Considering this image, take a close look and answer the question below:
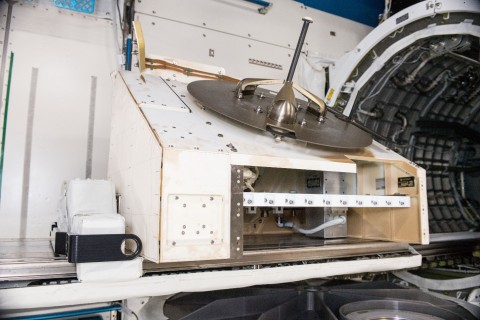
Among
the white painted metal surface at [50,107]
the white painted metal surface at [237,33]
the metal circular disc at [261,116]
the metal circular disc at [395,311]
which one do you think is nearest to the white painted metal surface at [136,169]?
the metal circular disc at [261,116]

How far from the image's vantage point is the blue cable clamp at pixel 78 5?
2569mm

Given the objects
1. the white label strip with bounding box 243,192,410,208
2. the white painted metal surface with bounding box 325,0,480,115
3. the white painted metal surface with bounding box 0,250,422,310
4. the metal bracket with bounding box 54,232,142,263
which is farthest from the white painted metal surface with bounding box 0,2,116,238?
the white painted metal surface with bounding box 325,0,480,115

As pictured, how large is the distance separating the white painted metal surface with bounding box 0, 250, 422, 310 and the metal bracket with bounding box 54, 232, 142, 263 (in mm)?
147

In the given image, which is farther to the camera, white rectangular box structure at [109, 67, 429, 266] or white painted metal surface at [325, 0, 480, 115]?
white painted metal surface at [325, 0, 480, 115]

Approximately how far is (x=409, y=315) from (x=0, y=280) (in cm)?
162

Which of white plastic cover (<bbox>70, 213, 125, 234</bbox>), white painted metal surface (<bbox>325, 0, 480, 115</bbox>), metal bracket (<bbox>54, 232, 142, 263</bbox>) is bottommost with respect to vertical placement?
metal bracket (<bbox>54, 232, 142, 263</bbox>)

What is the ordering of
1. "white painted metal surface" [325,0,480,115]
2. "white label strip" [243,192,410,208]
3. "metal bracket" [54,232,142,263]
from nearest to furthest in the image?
"metal bracket" [54,232,142,263], "white label strip" [243,192,410,208], "white painted metal surface" [325,0,480,115]

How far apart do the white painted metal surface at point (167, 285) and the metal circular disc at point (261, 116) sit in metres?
0.58

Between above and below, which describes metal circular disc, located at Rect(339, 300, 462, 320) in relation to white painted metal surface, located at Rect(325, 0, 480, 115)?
below

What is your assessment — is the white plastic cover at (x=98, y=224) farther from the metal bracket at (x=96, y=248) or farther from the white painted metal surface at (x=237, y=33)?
the white painted metal surface at (x=237, y=33)

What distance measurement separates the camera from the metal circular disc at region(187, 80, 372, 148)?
64.2 inches

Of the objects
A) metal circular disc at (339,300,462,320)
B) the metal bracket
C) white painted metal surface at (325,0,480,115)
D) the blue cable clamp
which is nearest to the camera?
the metal bracket

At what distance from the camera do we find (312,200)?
1478 mm

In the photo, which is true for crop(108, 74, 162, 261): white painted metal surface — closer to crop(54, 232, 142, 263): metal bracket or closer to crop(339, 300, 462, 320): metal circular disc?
crop(54, 232, 142, 263): metal bracket
